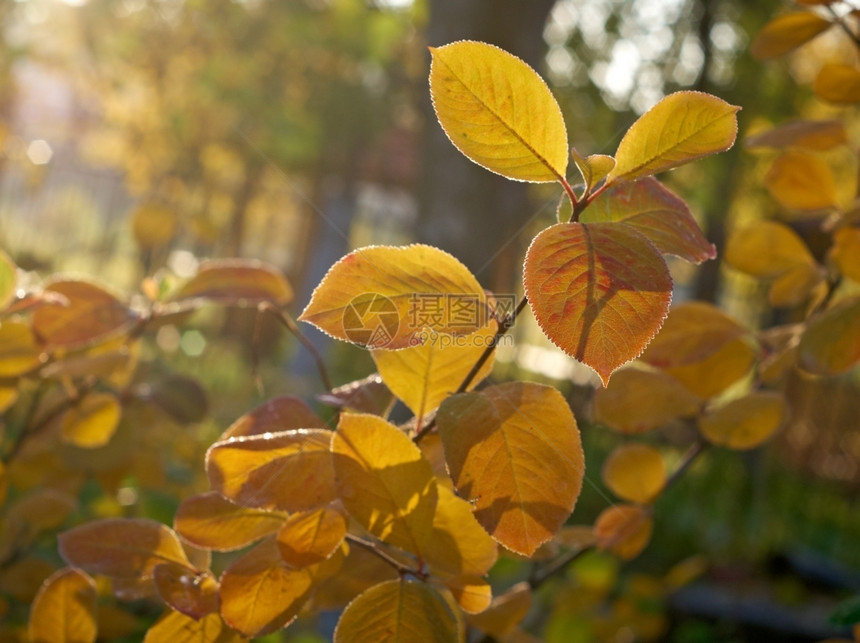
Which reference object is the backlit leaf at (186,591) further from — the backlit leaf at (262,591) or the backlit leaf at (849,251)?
the backlit leaf at (849,251)

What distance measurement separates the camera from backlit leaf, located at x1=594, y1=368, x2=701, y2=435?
0.71m

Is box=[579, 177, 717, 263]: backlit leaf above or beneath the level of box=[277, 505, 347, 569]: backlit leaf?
above

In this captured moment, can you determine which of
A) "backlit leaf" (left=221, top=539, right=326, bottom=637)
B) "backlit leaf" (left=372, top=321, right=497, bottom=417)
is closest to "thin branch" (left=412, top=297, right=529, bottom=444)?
"backlit leaf" (left=372, top=321, right=497, bottom=417)

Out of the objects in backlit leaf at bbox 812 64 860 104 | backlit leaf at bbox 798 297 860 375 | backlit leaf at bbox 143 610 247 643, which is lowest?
backlit leaf at bbox 143 610 247 643

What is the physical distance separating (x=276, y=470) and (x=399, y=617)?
0.37 ft

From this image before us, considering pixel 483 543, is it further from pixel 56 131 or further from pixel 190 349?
pixel 56 131

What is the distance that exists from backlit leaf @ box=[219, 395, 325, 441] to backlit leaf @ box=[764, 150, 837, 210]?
0.54 meters

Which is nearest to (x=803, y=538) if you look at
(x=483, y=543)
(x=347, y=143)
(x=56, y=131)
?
(x=483, y=543)

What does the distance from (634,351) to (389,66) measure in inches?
303

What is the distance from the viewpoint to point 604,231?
43 cm

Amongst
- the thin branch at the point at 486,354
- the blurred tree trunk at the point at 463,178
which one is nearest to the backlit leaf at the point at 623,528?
the thin branch at the point at 486,354

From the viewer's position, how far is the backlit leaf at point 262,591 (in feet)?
1.69

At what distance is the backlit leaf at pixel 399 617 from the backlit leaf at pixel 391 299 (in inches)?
6.2

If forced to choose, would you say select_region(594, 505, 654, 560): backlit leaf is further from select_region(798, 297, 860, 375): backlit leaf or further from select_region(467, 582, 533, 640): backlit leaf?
select_region(798, 297, 860, 375): backlit leaf
